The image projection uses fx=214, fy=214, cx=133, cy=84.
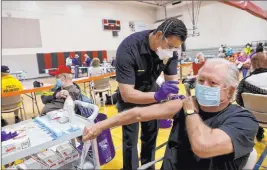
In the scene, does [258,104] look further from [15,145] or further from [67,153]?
[15,145]

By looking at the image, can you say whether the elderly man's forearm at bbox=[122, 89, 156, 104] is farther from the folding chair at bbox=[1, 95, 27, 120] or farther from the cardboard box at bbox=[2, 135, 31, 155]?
the folding chair at bbox=[1, 95, 27, 120]

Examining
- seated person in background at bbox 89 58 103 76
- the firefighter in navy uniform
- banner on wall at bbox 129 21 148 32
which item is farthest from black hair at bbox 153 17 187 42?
banner on wall at bbox 129 21 148 32

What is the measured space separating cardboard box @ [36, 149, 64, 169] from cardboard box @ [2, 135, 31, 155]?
21.0 inches

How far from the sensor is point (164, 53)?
1.59m

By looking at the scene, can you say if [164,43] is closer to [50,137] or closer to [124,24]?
[50,137]

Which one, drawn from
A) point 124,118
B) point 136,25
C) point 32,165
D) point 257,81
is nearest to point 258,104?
point 257,81

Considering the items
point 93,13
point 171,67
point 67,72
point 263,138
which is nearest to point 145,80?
point 171,67

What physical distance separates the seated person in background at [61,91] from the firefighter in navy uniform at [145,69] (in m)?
0.95

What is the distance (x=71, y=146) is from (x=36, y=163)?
0.32 metres

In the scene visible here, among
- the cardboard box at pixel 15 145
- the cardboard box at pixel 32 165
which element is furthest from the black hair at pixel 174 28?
the cardboard box at pixel 32 165

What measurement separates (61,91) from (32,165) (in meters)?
0.95

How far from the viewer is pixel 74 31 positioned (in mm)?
11453

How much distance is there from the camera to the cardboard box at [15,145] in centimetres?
120

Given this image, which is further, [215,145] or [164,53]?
[164,53]
